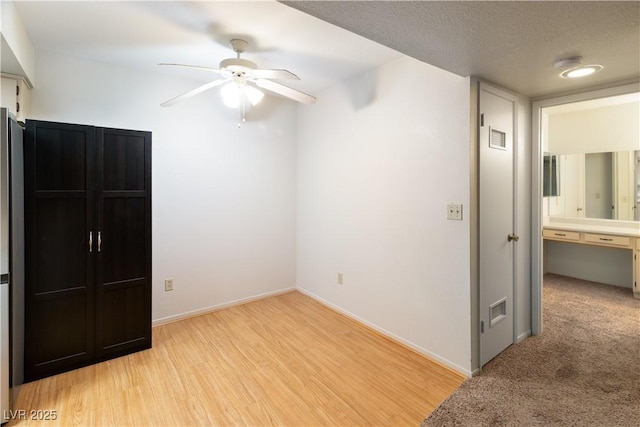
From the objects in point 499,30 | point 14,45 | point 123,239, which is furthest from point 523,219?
point 14,45

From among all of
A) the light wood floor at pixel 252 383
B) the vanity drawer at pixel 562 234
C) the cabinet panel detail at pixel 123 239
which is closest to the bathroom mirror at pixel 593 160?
the vanity drawer at pixel 562 234

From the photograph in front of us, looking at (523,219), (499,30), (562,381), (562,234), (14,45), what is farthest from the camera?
(562,234)

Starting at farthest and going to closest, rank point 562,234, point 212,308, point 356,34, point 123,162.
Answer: point 562,234, point 212,308, point 123,162, point 356,34

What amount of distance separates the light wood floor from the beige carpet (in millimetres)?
188

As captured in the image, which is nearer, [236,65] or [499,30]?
[499,30]

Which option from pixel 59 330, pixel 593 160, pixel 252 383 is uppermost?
pixel 593 160

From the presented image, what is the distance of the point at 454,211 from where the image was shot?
7.23 ft

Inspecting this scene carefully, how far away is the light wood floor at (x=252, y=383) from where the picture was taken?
1.79m

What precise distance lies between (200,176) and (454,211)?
256cm

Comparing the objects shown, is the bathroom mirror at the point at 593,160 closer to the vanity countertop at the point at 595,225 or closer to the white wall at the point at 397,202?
the vanity countertop at the point at 595,225

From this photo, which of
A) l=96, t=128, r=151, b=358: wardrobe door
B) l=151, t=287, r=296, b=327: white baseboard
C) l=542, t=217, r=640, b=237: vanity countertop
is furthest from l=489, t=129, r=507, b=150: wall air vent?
l=151, t=287, r=296, b=327: white baseboard

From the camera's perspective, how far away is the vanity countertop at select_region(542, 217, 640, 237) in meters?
3.77

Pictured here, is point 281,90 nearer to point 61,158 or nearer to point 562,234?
point 61,158

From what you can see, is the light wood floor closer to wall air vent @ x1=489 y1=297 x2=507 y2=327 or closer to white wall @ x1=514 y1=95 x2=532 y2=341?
wall air vent @ x1=489 y1=297 x2=507 y2=327
